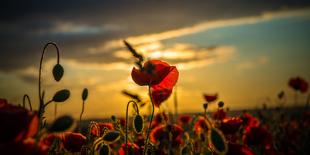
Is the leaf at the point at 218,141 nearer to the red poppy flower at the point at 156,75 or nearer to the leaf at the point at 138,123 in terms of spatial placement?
the red poppy flower at the point at 156,75

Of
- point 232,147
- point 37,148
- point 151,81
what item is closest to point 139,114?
point 151,81

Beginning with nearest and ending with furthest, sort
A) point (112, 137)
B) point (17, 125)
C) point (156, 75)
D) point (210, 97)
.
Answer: point (17, 125), point (112, 137), point (156, 75), point (210, 97)

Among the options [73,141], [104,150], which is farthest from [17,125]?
[73,141]

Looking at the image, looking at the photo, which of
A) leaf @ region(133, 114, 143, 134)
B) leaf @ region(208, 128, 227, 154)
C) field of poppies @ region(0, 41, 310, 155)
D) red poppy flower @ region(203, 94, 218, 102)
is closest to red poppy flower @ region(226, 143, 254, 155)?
field of poppies @ region(0, 41, 310, 155)

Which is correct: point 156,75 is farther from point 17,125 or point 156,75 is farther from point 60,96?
point 17,125

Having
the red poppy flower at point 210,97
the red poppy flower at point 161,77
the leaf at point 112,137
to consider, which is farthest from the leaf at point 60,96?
the red poppy flower at point 210,97

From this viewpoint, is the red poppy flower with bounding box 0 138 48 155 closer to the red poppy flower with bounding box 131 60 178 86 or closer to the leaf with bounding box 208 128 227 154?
the leaf with bounding box 208 128 227 154
